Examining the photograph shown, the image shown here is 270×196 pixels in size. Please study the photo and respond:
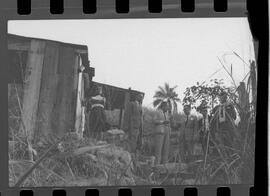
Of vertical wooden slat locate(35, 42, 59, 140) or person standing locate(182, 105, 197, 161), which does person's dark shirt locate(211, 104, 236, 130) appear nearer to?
person standing locate(182, 105, 197, 161)

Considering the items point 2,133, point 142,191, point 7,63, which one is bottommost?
point 142,191

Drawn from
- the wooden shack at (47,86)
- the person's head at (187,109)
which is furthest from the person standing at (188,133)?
the wooden shack at (47,86)

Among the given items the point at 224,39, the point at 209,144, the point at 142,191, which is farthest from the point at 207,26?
the point at 142,191

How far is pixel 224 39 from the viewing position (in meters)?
1.58

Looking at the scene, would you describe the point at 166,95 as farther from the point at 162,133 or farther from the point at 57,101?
the point at 57,101

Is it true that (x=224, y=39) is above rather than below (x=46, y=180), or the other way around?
above

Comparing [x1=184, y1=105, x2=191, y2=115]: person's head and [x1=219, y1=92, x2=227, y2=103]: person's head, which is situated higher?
[x1=219, y1=92, x2=227, y2=103]: person's head

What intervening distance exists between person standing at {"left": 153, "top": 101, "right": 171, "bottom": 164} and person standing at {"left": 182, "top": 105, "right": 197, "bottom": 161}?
29 mm

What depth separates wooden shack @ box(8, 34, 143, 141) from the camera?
1579 mm

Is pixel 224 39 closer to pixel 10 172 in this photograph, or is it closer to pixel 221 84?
pixel 221 84

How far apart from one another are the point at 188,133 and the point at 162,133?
0.05 metres

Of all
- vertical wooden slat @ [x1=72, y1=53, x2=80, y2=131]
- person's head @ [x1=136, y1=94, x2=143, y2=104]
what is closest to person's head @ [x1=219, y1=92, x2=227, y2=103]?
person's head @ [x1=136, y1=94, x2=143, y2=104]

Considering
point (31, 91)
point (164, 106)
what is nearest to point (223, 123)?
point (164, 106)

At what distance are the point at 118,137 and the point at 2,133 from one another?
21 cm
